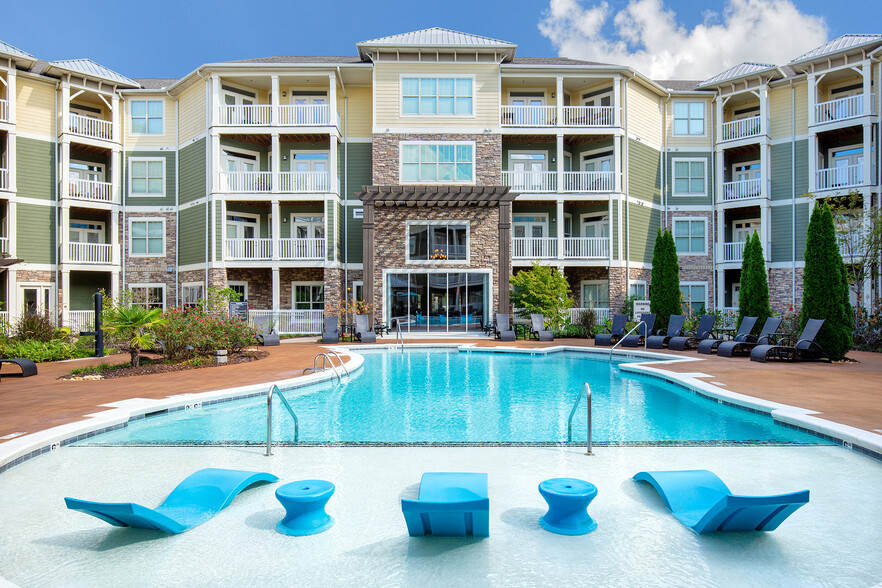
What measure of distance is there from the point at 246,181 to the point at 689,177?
19939 millimetres

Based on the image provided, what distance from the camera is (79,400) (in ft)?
25.8

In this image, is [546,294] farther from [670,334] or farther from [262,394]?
[262,394]

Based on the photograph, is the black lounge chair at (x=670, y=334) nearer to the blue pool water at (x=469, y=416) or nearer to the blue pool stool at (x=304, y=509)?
the blue pool water at (x=469, y=416)

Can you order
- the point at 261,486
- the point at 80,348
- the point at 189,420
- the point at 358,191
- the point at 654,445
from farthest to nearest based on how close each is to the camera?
the point at 358,191, the point at 80,348, the point at 189,420, the point at 654,445, the point at 261,486

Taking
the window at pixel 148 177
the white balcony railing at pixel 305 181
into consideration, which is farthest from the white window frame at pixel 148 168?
the white balcony railing at pixel 305 181

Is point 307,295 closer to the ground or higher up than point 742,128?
closer to the ground

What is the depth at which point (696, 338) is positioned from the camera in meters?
15.3

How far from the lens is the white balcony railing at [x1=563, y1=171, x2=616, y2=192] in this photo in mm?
22031

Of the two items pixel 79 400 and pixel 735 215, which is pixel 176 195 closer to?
pixel 79 400

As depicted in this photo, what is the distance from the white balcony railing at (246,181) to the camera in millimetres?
21094

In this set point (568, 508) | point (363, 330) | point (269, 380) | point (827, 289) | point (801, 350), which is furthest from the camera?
point (363, 330)

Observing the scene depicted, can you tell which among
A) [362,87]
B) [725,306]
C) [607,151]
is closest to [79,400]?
[362,87]

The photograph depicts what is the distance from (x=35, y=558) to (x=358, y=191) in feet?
65.5

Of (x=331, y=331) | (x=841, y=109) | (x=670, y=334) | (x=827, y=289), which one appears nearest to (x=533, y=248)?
(x=670, y=334)
